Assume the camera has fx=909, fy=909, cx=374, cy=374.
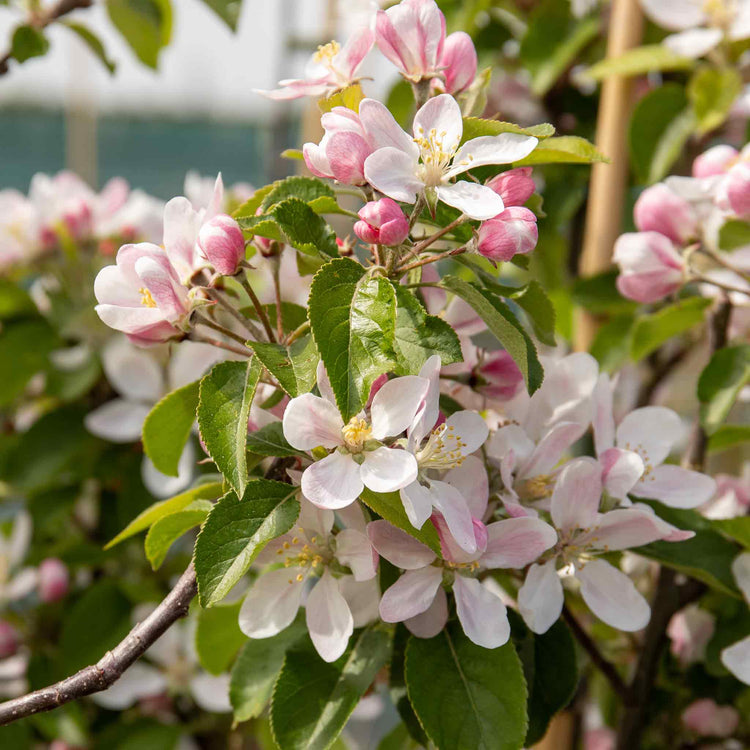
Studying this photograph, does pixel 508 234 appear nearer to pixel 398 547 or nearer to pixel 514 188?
pixel 514 188

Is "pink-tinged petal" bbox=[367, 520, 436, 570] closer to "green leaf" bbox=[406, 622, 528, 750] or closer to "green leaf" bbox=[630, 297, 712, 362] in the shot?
"green leaf" bbox=[406, 622, 528, 750]

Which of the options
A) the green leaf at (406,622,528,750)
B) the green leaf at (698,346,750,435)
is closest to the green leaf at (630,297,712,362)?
the green leaf at (698,346,750,435)

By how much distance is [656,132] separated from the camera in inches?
40.8

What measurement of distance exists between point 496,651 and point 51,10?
0.73m

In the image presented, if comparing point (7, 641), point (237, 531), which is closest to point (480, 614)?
point (237, 531)

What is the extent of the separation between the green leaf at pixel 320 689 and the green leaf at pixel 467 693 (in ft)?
0.15

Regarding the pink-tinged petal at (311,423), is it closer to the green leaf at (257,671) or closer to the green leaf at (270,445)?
the green leaf at (270,445)

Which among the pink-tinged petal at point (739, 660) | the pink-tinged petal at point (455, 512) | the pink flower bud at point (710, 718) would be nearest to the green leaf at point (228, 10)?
the pink-tinged petal at point (455, 512)

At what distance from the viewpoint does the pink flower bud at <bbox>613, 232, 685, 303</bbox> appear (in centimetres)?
71

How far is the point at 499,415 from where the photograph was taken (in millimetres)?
628

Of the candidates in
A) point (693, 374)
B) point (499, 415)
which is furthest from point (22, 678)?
point (693, 374)

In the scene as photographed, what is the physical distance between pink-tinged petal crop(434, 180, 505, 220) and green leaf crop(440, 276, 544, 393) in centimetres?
5

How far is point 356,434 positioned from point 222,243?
126 mm

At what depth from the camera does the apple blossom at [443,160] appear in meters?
0.47
